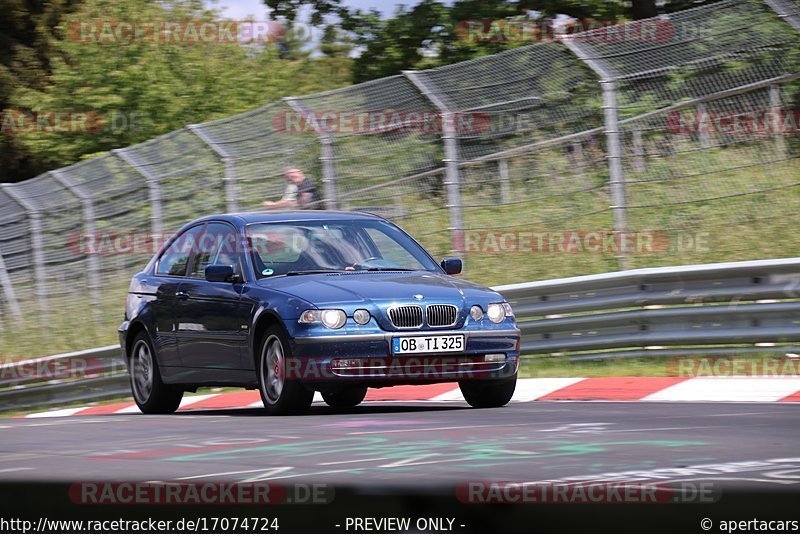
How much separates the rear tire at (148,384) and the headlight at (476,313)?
291cm

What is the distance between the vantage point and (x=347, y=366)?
9.20 m

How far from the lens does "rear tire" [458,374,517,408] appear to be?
32.7 ft

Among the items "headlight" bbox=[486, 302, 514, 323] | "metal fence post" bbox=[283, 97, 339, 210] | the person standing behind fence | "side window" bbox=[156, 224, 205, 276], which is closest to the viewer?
"headlight" bbox=[486, 302, 514, 323]

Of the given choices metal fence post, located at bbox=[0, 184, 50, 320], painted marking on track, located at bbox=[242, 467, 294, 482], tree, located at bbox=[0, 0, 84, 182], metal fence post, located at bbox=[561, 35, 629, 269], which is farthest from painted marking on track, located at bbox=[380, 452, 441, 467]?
tree, located at bbox=[0, 0, 84, 182]

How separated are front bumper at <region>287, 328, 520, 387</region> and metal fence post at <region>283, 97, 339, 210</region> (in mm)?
5656

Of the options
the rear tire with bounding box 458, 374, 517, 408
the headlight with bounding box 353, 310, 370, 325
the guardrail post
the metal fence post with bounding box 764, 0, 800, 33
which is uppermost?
the metal fence post with bounding box 764, 0, 800, 33

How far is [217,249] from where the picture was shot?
10758 mm

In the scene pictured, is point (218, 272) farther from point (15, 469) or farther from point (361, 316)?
point (15, 469)

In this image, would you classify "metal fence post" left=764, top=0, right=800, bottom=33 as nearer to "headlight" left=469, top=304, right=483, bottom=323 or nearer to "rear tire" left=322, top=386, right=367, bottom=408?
"headlight" left=469, top=304, right=483, bottom=323

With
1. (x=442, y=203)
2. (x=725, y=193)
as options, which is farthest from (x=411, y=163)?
(x=725, y=193)

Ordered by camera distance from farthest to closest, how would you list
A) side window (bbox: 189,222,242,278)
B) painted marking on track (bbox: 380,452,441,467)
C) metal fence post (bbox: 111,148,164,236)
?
metal fence post (bbox: 111,148,164,236) < side window (bbox: 189,222,242,278) < painted marking on track (bbox: 380,452,441,467)

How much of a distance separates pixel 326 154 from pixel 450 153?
1644 mm

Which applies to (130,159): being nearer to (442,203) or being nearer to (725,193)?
(442,203)

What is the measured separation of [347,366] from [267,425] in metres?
0.83
